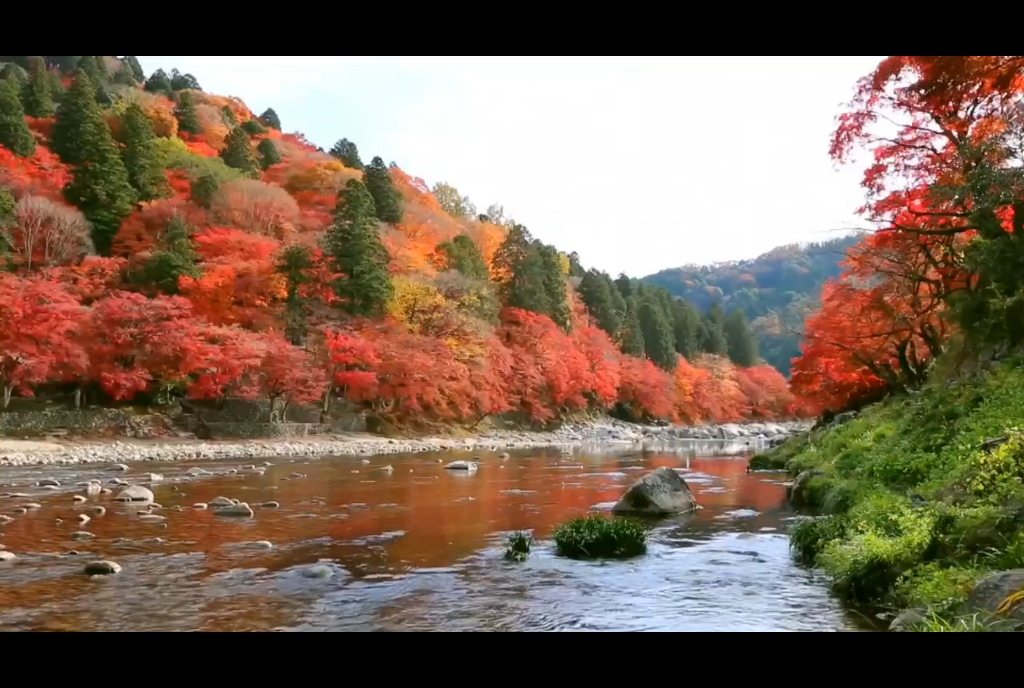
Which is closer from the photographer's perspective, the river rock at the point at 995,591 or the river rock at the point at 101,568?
the river rock at the point at 995,591

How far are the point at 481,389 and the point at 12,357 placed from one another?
20.8m

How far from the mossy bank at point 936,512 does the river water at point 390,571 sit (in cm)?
49

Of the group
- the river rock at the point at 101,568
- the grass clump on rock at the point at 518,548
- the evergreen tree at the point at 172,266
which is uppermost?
the evergreen tree at the point at 172,266

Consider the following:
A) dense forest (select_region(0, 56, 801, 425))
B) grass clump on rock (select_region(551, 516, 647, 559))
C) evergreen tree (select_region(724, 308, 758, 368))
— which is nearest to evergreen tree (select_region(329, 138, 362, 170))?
dense forest (select_region(0, 56, 801, 425))

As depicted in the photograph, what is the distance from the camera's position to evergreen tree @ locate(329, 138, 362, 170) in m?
52.0

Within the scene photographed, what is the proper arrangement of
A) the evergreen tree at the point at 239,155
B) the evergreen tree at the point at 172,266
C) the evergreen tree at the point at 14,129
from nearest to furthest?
the evergreen tree at the point at 172,266 < the evergreen tree at the point at 14,129 < the evergreen tree at the point at 239,155

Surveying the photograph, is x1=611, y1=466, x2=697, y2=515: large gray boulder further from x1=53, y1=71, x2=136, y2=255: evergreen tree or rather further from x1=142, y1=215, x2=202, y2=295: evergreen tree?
x1=53, y1=71, x2=136, y2=255: evergreen tree

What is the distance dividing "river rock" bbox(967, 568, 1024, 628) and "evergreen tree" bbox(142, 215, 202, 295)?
29233 mm

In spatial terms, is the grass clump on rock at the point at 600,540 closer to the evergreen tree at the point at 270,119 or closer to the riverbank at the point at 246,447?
the riverbank at the point at 246,447

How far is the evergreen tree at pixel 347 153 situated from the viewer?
5203 cm

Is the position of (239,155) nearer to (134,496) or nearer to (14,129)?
(14,129)

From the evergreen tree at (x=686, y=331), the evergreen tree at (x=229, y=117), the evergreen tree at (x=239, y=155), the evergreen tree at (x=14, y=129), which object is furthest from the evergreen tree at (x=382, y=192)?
the evergreen tree at (x=686, y=331)

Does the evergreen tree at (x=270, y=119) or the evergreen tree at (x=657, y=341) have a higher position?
the evergreen tree at (x=270, y=119)
